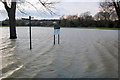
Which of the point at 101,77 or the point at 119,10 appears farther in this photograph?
the point at 119,10

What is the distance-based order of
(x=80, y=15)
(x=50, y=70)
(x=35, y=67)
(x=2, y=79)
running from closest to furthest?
(x=2, y=79), (x=50, y=70), (x=35, y=67), (x=80, y=15)

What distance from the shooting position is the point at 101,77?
5664mm

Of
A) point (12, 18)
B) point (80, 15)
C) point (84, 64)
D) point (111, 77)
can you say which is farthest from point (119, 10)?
point (80, 15)

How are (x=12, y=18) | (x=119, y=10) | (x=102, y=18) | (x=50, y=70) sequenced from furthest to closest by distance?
(x=102, y=18)
(x=119, y=10)
(x=12, y=18)
(x=50, y=70)

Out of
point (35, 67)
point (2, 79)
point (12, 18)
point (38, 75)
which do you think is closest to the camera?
point (2, 79)

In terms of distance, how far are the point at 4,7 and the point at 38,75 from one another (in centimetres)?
1564

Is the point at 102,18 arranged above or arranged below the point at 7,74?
above

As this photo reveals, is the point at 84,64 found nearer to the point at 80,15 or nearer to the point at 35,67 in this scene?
the point at 35,67

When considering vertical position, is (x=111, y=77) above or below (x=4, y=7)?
below

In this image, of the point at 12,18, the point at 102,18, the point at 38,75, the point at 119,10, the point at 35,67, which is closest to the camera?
the point at 38,75

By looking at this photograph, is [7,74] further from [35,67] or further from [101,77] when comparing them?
[101,77]

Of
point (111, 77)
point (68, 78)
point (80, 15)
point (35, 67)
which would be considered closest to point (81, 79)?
point (68, 78)

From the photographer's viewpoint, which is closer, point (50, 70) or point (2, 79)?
point (2, 79)

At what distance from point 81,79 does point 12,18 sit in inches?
617
